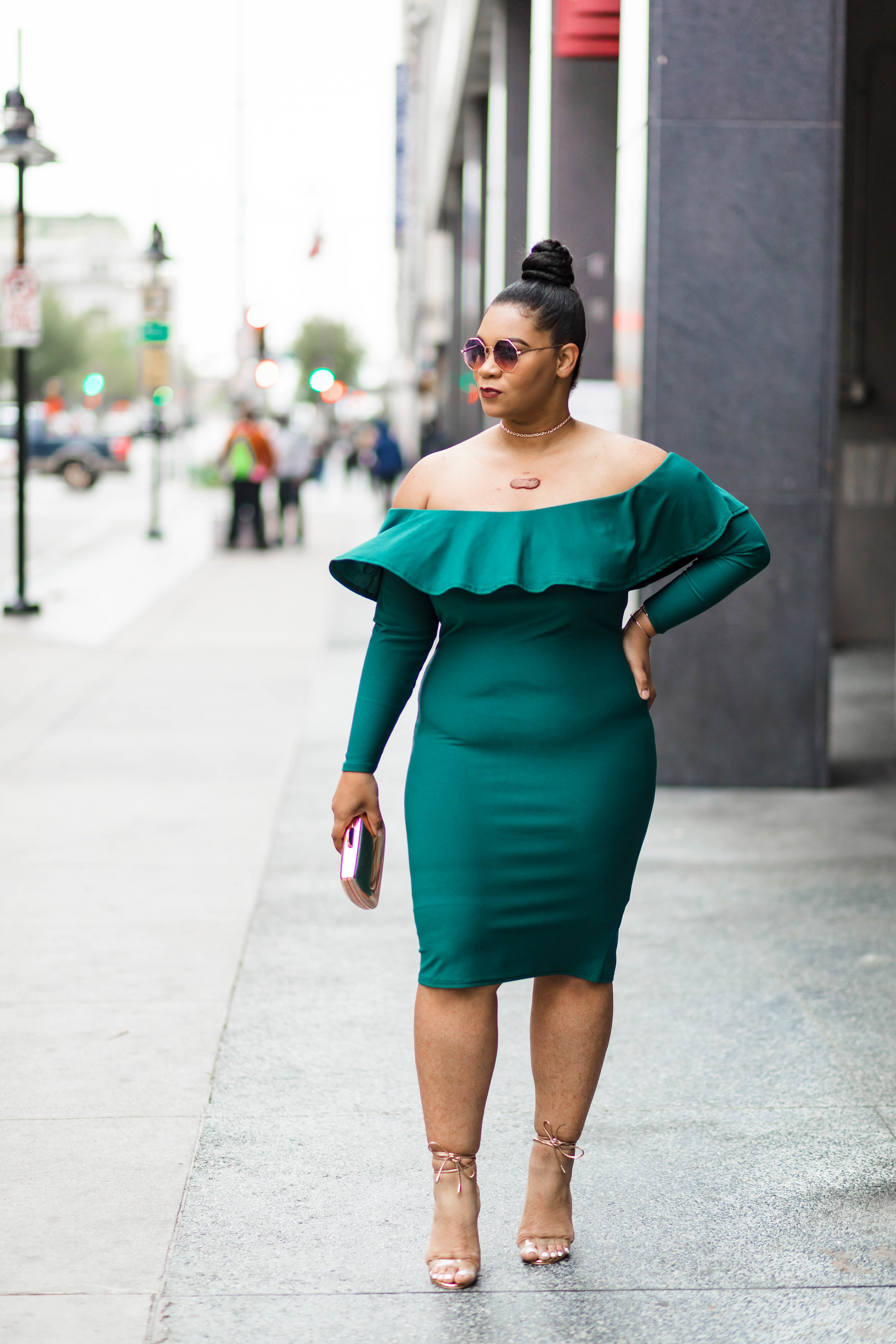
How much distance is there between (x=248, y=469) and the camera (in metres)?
23.0

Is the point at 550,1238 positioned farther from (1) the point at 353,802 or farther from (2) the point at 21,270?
(2) the point at 21,270

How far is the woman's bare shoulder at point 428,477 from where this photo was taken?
3.38m

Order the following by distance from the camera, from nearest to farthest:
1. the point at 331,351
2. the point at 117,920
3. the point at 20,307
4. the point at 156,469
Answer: the point at 117,920 < the point at 20,307 < the point at 156,469 < the point at 331,351

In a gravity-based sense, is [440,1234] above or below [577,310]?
below

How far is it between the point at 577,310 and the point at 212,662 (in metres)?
9.46

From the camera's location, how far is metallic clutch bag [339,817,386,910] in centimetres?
339

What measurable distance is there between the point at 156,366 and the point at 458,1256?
77.7ft

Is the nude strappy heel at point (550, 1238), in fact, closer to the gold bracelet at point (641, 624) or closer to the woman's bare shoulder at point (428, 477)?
the gold bracelet at point (641, 624)

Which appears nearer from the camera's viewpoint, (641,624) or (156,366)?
(641,624)

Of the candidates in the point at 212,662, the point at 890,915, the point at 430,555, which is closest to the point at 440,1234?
the point at 430,555

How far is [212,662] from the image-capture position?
497 inches

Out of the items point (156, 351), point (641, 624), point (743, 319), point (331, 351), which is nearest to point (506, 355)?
point (641, 624)

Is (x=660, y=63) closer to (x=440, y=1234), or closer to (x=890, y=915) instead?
(x=890, y=915)

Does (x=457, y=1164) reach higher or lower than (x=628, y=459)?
lower
